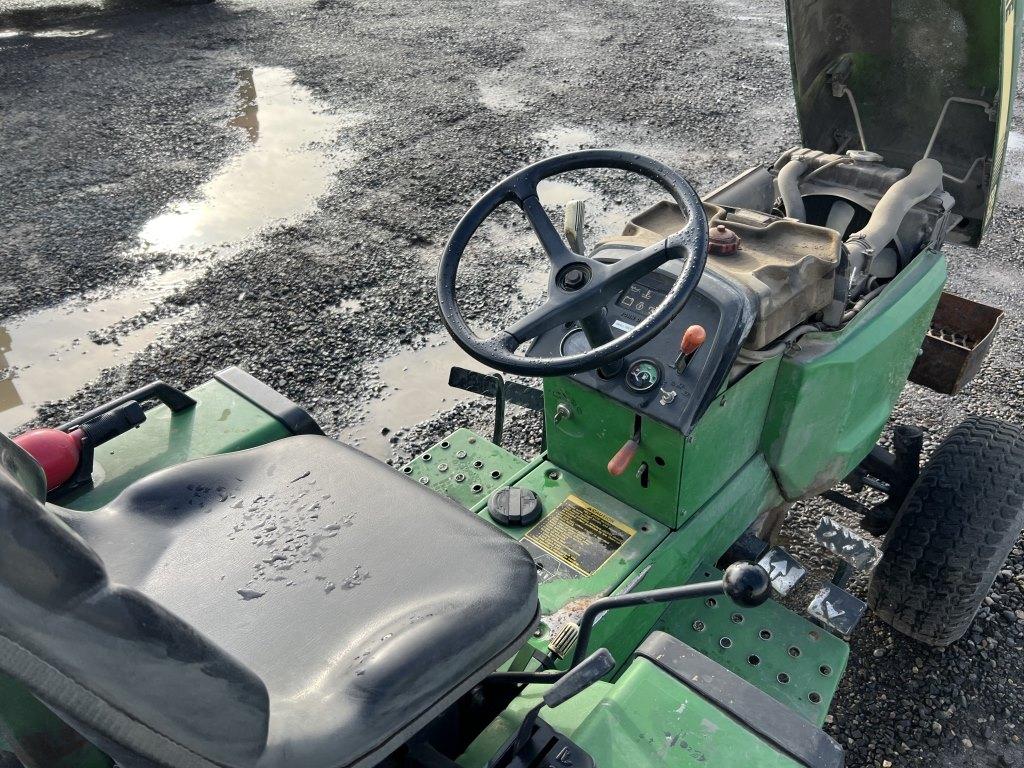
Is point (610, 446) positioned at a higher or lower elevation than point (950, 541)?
higher

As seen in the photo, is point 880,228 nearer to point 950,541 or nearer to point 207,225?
point 950,541

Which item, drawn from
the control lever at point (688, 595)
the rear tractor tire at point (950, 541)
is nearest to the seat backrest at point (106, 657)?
the control lever at point (688, 595)

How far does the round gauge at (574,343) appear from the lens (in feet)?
6.14

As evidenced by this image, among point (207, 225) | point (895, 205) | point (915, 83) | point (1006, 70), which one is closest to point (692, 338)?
point (895, 205)

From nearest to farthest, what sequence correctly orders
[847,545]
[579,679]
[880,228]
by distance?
[579,679]
[847,545]
[880,228]

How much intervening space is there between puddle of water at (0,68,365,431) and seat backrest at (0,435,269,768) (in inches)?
112

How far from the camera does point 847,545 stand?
82.2 inches

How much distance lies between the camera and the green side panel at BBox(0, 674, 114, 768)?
0.96 m

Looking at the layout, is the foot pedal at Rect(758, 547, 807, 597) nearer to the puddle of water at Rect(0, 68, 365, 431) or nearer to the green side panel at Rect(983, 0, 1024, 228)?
the green side panel at Rect(983, 0, 1024, 228)

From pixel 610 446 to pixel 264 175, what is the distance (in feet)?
12.6

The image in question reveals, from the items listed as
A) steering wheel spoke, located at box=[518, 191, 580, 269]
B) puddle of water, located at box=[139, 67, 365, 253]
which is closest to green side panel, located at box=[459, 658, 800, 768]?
steering wheel spoke, located at box=[518, 191, 580, 269]

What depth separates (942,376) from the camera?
2.48 m

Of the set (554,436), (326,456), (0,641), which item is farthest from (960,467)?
(0,641)

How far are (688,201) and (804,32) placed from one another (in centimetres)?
129
